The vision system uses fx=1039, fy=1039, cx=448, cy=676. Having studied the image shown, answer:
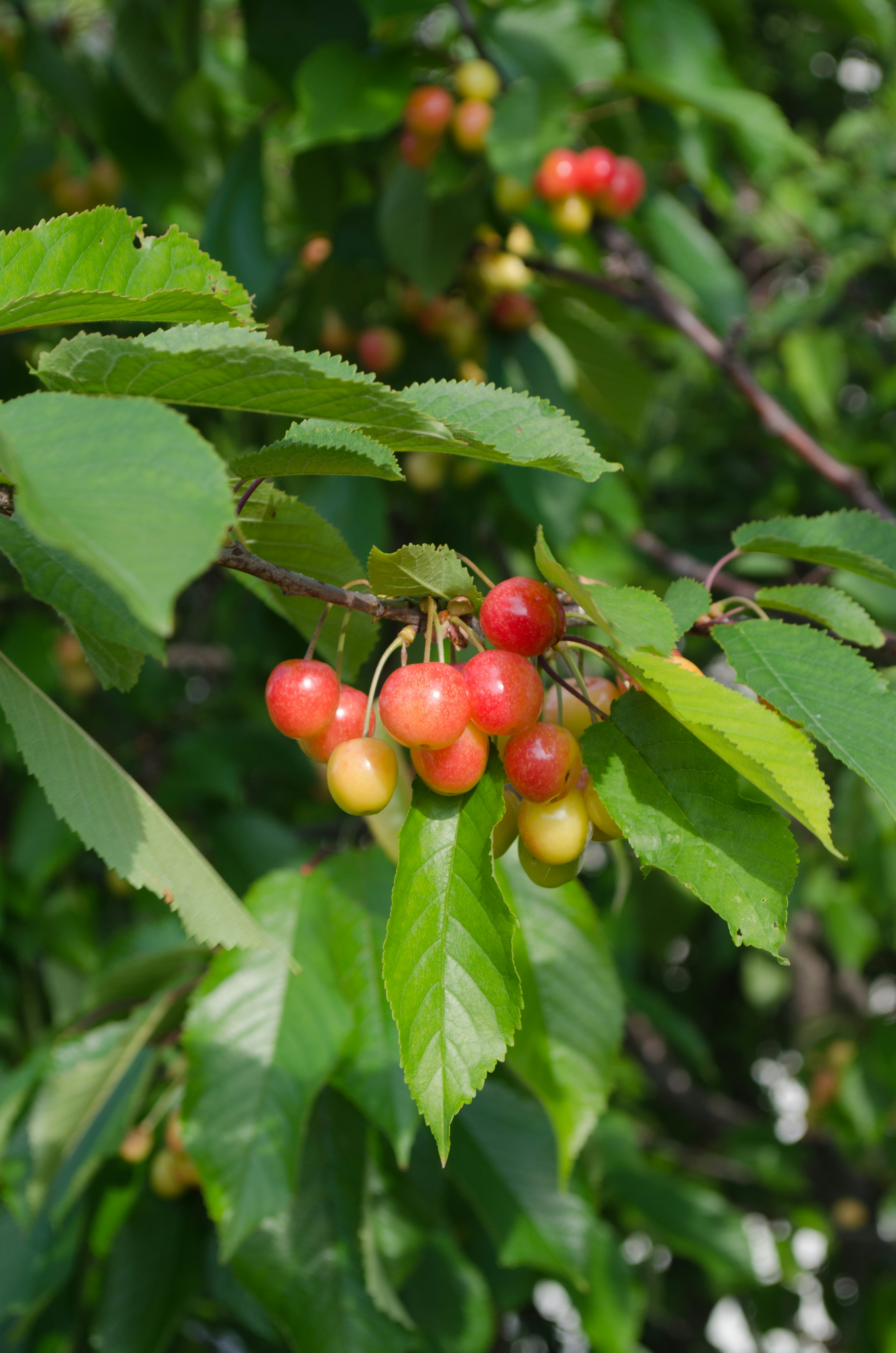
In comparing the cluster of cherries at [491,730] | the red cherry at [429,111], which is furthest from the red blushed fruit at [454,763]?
the red cherry at [429,111]

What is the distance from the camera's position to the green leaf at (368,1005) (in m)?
1.02

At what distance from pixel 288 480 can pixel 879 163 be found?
2.28m

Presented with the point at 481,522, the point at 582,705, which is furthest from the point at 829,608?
the point at 481,522

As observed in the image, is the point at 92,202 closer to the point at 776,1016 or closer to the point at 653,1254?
the point at 653,1254

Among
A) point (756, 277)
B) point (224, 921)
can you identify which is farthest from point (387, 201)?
point (756, 277)

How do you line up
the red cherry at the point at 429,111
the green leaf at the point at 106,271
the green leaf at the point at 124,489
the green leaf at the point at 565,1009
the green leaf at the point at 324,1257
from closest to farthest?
the green leaf at the point at 124,489
the green leaf at the point at 106,271
the green leaf at the point at 565,1009
the green leaf at the point at 324,1257
the red cherry at the point at 429,111

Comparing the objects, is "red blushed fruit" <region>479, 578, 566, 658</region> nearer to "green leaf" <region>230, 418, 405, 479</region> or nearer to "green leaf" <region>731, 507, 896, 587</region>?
"green leaf" <region>230, 418, 405, 479</region>

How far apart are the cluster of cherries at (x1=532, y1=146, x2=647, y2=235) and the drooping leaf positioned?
115 centimetres

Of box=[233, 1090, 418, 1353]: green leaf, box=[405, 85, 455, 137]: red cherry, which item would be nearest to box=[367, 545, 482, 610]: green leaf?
box=[233, 1090, 418, 1353]: green leaf

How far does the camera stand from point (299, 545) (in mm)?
678

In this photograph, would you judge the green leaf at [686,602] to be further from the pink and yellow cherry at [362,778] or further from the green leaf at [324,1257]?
the green leaf at [324,1257]

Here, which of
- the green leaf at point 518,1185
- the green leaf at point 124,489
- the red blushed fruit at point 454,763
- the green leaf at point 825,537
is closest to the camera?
the green leaf at point 124,489

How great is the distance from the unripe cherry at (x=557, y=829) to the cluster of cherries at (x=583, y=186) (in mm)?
1335

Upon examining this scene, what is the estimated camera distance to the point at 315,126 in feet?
4.93
